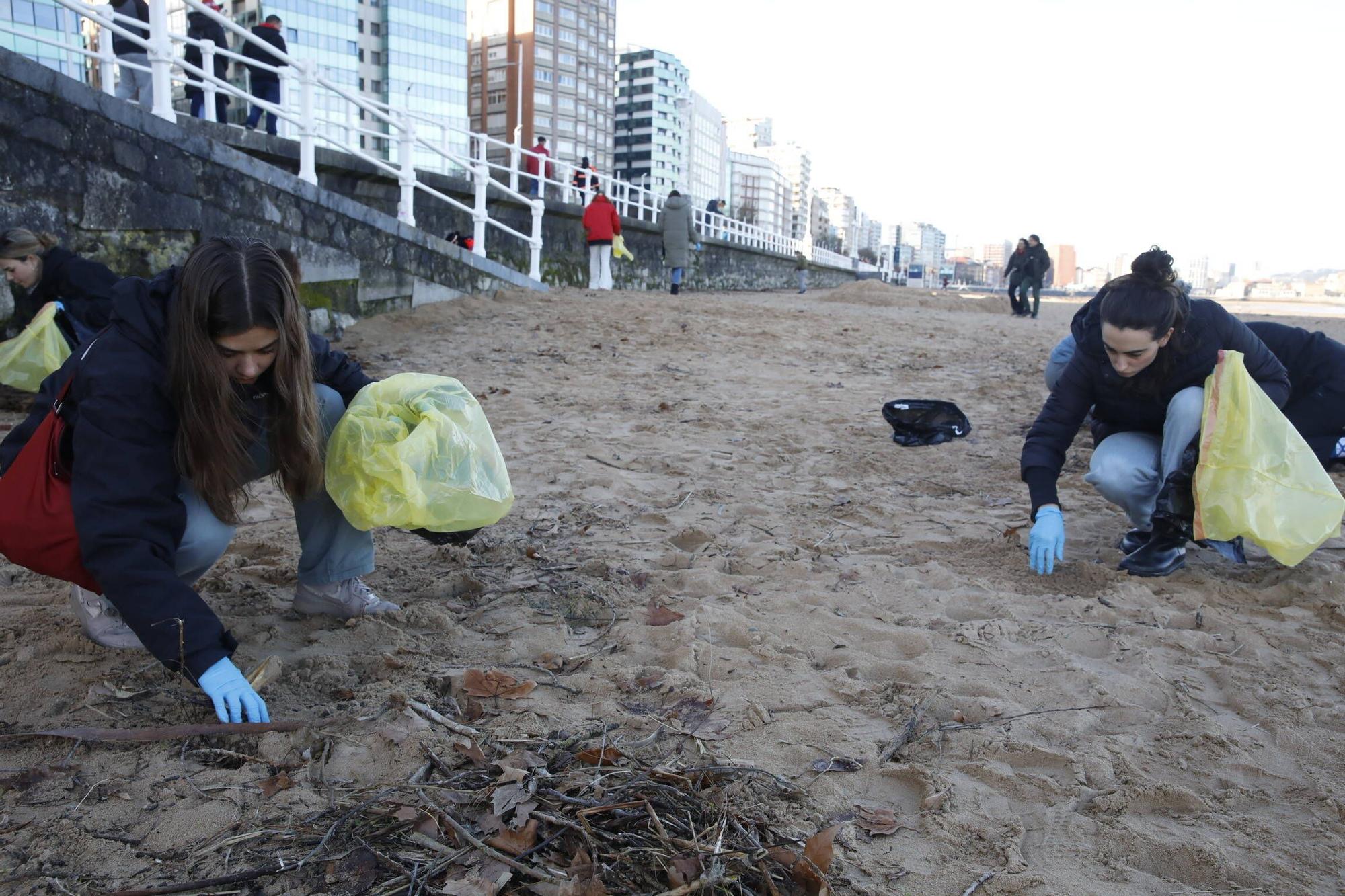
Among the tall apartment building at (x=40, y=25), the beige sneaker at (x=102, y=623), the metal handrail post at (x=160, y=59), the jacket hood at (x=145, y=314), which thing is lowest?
the beige sneaker at (x=102, y=623)

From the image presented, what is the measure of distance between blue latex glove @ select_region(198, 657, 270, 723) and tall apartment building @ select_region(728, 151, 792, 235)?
131907mm

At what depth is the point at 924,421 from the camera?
464 centimetres

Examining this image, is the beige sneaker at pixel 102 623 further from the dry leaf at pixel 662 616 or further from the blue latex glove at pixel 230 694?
the dry leaf at pixel 662 616

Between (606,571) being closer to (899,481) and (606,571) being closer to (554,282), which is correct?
(899,481)

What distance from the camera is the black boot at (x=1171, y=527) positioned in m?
2.74

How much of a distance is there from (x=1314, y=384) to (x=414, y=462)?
2970 mm

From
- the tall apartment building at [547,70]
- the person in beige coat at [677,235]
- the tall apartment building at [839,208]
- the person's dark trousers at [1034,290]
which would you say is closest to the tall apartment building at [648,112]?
the tall apartment building at [547,70]

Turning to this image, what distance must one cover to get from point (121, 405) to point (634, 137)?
4147 inches

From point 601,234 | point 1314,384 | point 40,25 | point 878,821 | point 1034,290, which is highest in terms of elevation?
point 40,25

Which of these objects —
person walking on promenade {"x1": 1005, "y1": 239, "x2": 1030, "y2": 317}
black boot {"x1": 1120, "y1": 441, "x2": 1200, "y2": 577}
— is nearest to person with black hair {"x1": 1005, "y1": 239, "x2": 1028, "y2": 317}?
person walking on promenade {"x1": 1005, "y1": 239, "x2": 1030, "y2": 317}

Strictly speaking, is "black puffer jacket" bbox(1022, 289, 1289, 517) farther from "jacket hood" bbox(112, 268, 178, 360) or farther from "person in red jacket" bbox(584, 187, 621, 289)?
"person in red jacket" bbox(584, 187, 621, 289)

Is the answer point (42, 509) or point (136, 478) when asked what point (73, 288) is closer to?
point (42, 509)

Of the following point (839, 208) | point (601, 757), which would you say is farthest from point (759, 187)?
point (601, 757)

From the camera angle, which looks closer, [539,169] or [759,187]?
[539,169]
